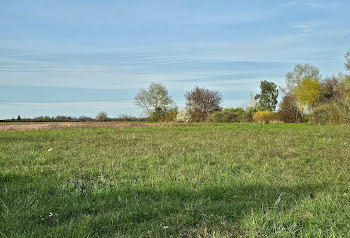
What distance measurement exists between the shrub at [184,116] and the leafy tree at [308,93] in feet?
63.2

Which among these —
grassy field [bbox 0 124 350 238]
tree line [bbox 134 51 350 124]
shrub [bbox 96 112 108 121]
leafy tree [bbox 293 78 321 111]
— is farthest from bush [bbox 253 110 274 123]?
grassy field [bbox 0 124 350 238]

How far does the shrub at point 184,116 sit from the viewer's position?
36281 millimetres

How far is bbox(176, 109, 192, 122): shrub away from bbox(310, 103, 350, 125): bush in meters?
13.4

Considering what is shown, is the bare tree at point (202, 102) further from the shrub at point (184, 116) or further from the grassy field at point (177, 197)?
the grassy field at point (177, 197)

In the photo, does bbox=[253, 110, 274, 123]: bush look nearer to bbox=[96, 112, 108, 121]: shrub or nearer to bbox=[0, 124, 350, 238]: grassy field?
bbox=[96, 112, 108, 121]: shrub

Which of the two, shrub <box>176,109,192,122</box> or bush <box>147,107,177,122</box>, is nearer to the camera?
shrub <box>176,109,192,122</box>

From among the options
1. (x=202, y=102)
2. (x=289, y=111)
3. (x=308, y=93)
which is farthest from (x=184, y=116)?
(x=308, y=93)

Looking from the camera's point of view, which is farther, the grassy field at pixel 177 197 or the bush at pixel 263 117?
the bush at pixel 263 117

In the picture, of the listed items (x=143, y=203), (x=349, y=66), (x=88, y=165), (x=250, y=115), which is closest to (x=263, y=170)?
(x=143, y=203)

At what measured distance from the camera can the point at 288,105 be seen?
144 ft

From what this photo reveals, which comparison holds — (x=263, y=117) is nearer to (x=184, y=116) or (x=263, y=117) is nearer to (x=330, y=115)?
(x=330, y=115)

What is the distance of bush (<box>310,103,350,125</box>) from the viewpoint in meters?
27.1

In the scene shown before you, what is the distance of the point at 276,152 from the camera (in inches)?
382

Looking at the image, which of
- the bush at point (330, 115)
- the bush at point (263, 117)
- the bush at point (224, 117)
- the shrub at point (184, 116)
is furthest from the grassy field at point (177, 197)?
the shrub at point (184, 116)
